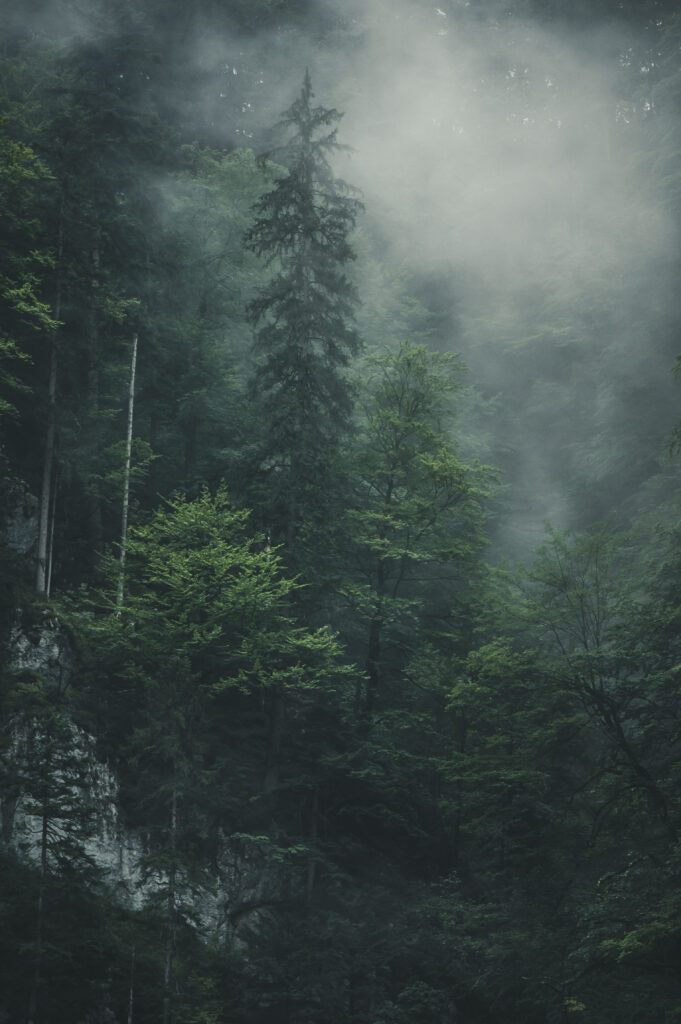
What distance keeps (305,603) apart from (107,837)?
6885 millimetres

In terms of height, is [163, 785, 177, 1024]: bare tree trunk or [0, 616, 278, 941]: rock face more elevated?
[0, 616, 278, 941]: rock face

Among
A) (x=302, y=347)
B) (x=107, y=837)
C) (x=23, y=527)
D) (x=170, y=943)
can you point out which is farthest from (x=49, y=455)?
(x=170, y=943)

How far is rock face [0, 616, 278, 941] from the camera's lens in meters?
14.5

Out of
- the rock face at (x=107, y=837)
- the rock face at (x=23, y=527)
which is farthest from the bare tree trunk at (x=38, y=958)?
the rock face at (x=23, y=527)

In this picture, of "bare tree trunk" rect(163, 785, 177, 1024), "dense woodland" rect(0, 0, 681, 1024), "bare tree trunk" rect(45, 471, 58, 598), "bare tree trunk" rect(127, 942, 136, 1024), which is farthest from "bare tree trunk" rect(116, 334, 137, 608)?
"bare tree trunk" rect(127, 942, 136, 1024)

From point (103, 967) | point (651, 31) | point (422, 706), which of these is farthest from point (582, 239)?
point (103, 967)

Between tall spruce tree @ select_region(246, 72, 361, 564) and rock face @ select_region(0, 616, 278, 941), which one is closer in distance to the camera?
rock face @ select_region(0, 616, 278, 941)

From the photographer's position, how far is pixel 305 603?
65.4 feet

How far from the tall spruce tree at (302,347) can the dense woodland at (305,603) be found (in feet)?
0.35

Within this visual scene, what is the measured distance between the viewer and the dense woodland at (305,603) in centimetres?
1301

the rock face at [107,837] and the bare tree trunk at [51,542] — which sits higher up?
the bare tree trunk at [51,542]

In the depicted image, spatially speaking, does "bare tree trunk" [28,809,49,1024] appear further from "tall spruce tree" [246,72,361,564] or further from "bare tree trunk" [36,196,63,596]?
"tall spruce tree" [246,72,361,564]

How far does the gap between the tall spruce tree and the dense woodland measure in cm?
11

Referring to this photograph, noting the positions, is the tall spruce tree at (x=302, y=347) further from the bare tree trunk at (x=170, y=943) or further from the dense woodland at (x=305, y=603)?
the bare tree trunk at (x=170, y=943)
